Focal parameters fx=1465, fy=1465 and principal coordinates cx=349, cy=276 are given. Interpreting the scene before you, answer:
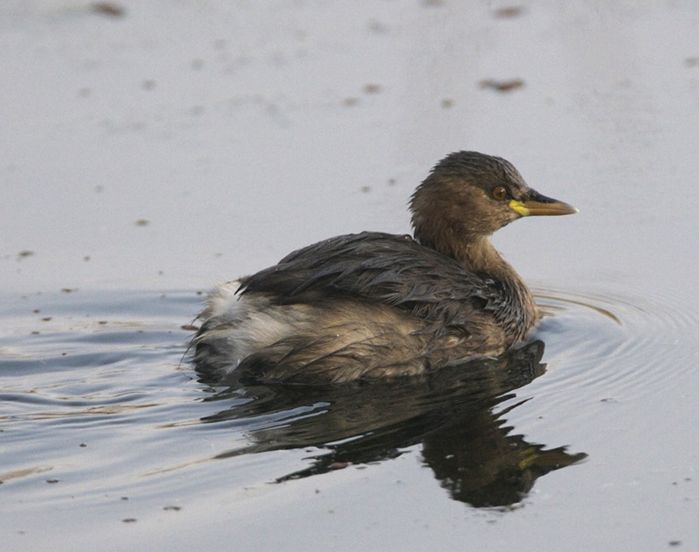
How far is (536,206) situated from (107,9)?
5.85m

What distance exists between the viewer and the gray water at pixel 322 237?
17.6ft

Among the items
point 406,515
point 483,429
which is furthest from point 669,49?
point 406,515

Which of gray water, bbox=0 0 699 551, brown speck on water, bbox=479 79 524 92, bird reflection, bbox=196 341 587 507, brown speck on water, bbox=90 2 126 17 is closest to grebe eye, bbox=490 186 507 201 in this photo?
gray water, bbox=0 0 699 551

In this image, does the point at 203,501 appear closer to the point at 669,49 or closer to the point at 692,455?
the point at 692,455

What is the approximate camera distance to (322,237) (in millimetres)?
8539

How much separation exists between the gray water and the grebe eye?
2.06ft

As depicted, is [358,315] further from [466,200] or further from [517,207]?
[517,207]

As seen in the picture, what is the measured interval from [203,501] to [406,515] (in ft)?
2.54

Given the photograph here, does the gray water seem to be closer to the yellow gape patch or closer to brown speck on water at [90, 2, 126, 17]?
brown speck on water at [90, 2, 126, 17]

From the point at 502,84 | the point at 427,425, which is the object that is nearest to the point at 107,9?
the point at 502,84

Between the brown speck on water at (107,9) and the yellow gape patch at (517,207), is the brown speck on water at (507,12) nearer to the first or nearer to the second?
the brown speck on water at (107,9)

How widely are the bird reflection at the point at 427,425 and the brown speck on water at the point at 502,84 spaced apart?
3770mm

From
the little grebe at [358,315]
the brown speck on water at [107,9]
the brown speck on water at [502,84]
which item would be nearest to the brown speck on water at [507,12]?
the brown speck on water at [502,84]

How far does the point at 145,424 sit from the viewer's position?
20.9ft
